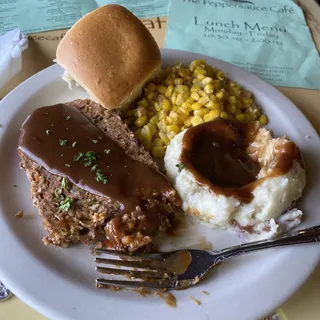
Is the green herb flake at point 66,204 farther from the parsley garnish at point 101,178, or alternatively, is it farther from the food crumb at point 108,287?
the food crumb at point 108,287

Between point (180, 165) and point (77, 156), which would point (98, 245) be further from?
point (180, 165)

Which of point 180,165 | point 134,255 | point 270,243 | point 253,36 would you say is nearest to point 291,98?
point 253,36

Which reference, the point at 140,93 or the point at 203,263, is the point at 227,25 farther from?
the point at 203,263

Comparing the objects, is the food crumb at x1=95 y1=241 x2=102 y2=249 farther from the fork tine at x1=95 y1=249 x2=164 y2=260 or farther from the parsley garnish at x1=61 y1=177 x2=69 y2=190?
the parsley garnish at x1=61 y1=177 x2=69 y2=190

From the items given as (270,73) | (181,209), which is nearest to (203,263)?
(181,209)

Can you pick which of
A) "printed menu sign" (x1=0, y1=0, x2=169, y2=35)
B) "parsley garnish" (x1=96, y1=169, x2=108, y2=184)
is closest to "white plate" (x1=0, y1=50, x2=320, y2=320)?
"parsley garnish" (x1=96, y1=169, x2=108, y2=184)
